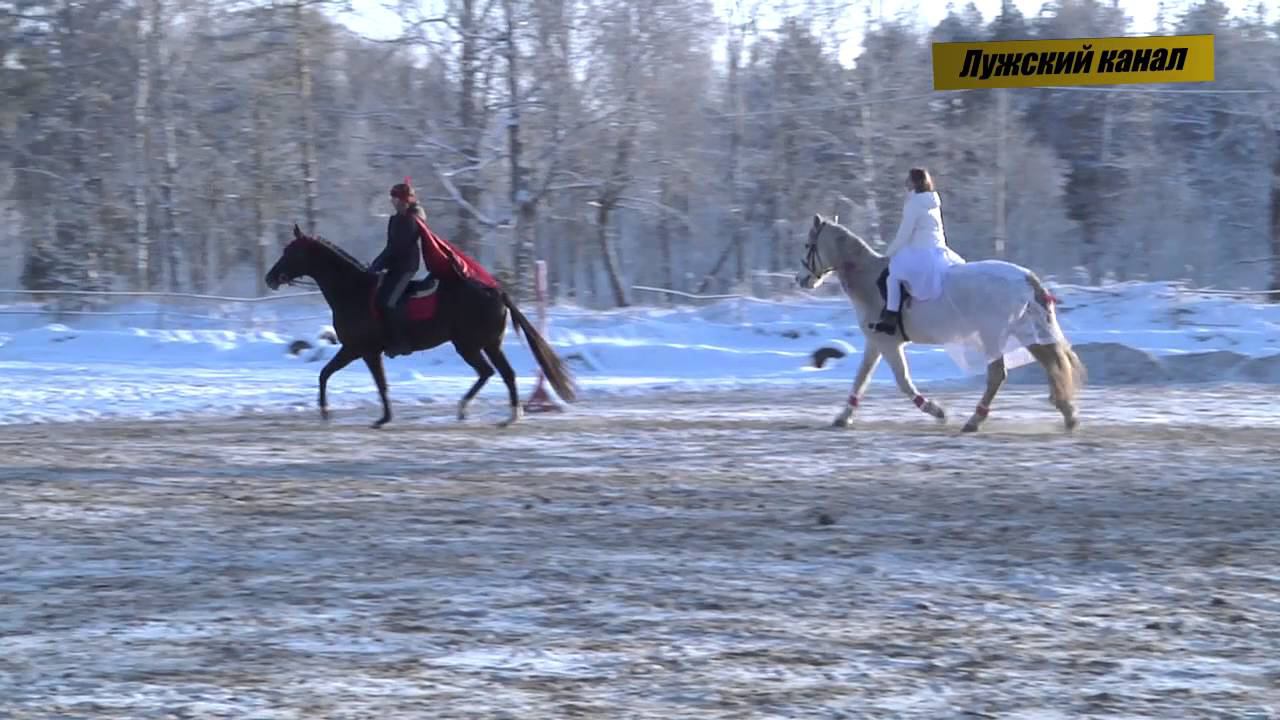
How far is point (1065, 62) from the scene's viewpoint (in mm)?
39375

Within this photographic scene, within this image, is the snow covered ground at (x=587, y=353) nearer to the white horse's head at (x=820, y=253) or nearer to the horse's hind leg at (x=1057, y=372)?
the white horse's head at (x=820, y=253)

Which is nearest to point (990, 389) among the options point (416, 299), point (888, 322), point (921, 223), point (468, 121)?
point (888, 322)

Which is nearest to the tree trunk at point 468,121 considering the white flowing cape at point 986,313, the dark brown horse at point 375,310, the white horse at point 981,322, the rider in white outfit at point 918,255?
the dark brown horse at point 375,310

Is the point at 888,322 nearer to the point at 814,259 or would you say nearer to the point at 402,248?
the point at 814,259

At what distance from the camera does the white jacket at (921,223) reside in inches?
489

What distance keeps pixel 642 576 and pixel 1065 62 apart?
3511 cm

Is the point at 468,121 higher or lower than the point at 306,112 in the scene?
lower

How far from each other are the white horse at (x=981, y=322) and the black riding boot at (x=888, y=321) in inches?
2.7

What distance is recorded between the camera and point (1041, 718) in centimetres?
501

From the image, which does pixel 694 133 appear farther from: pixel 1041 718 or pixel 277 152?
pixel 1041 718

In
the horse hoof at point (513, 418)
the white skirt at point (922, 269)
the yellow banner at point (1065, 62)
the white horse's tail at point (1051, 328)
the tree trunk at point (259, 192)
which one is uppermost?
the yellow banner at point (1065, 62)

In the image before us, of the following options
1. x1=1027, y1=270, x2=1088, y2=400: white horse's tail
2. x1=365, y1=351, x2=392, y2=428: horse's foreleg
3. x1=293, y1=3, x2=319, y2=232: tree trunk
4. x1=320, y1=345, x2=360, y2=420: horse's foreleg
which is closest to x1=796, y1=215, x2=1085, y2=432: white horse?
x1=1027, y1=270, x2=1088, y2=400: white horse's tail

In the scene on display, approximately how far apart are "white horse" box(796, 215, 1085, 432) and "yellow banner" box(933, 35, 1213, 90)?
2234cm

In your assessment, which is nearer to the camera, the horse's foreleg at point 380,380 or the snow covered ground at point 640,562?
the snow covered ground at point 640,562
